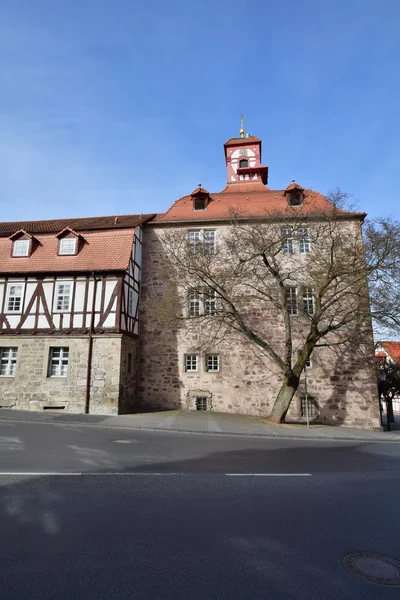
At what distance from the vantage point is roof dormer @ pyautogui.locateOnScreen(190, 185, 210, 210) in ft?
74.3

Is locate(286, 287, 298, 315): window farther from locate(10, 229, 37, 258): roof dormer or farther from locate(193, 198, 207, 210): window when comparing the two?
locate(10, 229, 37, 258): roof dormer

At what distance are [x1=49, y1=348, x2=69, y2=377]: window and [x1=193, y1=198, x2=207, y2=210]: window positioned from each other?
11.5 m

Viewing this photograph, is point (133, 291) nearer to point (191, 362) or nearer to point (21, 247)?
point (191, 362)

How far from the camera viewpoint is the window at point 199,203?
74.5 feet

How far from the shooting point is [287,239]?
16156mm

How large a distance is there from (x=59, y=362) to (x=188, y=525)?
14746 mm

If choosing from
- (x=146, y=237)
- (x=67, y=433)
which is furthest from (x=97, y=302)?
(x=67, y=433)

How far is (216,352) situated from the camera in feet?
64.5

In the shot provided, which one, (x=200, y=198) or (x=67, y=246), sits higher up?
(x=200, y=198)

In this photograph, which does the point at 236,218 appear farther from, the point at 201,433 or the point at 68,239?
the point at 201,433

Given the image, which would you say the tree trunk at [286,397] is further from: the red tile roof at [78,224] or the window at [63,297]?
the red tile roof at [78,224]

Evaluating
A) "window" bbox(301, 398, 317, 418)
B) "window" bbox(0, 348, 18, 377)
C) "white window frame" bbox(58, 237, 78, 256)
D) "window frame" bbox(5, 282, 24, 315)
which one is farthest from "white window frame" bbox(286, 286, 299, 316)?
"window" bbox(0, 348, 18, 377)

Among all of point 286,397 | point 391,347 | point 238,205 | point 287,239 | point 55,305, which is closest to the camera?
point 286,397

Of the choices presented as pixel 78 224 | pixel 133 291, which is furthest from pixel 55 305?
pixel 78 224
